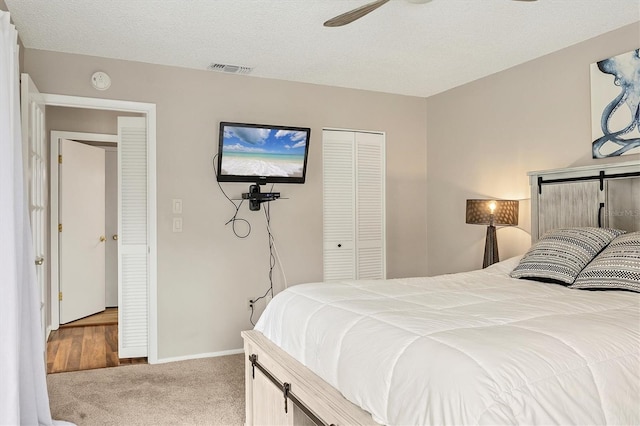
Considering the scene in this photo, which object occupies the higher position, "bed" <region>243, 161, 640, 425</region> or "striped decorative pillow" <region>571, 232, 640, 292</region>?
"striped decorative pillow" <region>571, 232, 640, 292</region>

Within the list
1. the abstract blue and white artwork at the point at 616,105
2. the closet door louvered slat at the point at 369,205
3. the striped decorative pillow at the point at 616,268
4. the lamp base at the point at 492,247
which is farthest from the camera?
the closet door louvered slat at the point at 369,205

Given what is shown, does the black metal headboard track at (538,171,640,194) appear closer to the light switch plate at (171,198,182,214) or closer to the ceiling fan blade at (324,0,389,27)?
the ceiling fan blade at (324,0,389,27)

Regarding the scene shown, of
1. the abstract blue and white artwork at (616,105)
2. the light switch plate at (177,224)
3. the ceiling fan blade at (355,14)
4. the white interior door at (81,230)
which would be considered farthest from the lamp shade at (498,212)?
the white interior door at (81,230)

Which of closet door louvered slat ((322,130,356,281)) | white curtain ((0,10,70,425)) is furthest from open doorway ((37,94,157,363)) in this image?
closet door louvered slat ((322,130,356,281))

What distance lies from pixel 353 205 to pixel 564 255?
90.6 inches

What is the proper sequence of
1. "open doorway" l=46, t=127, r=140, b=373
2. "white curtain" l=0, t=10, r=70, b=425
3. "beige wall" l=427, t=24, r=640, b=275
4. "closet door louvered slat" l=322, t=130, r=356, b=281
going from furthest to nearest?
1. "open doorway" l=46, t=127, r=140, b=373
2. "closet door louvered slat" l=322, t=130, r=356, b=281
3. "beige wall" l=427, t=24, r=640, b=275
4. "white curtain" l=0, t=10, r=70, b=425

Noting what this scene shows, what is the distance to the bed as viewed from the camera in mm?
1367

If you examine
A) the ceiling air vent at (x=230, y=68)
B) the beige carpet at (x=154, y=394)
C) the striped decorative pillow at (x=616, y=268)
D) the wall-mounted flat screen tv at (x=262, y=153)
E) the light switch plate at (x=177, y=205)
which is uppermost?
the ceiling air vent at (x=230, y=68)

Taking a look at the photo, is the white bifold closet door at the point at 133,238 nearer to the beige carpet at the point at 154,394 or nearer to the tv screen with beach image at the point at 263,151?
the beige carpet at the point at 154,394

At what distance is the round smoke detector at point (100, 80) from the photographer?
12.4 ft

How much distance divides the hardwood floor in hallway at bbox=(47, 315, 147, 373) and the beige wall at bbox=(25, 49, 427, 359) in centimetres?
55

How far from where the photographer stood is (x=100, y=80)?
3799 mm

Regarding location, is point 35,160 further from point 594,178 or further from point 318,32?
point 594,178

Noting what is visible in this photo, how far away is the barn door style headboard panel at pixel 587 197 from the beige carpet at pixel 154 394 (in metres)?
2.50
